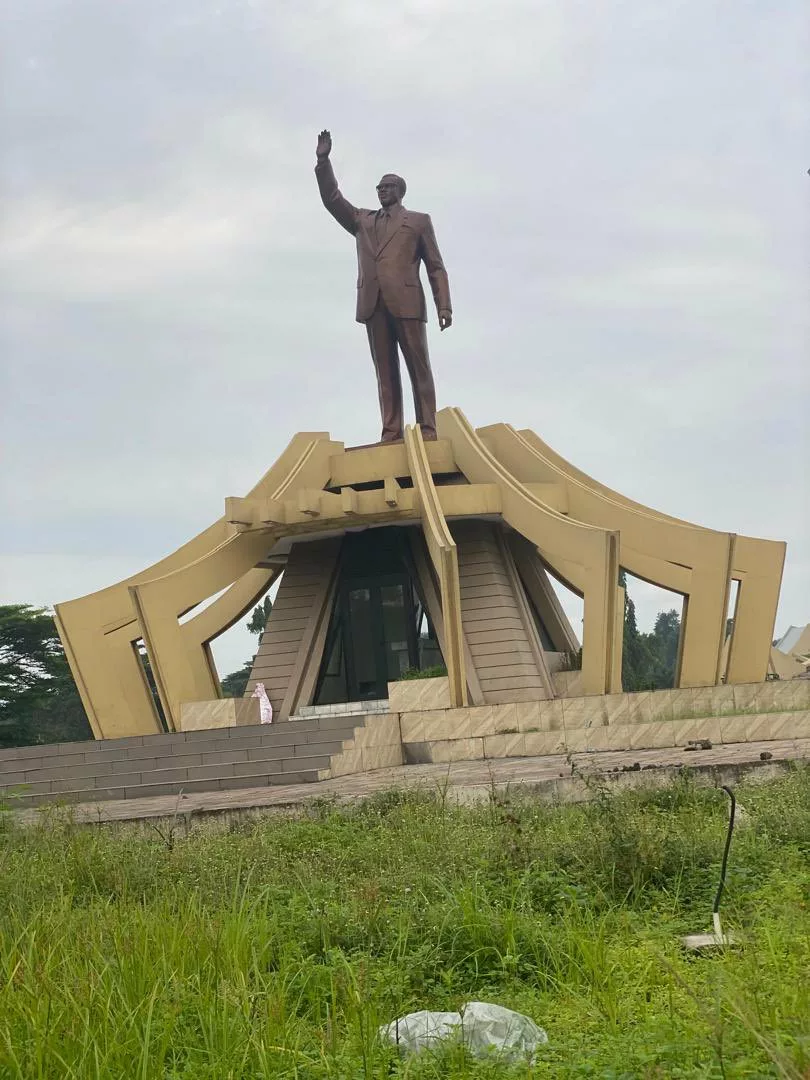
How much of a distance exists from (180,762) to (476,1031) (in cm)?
1058

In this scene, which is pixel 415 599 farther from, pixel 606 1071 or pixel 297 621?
pixel 606 1071

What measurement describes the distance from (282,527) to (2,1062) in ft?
48.1

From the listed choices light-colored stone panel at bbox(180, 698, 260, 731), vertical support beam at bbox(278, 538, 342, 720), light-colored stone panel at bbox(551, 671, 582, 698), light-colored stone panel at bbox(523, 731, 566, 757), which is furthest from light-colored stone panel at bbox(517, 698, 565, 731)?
vertical support beam at bbox(278, 538, 342, 720)

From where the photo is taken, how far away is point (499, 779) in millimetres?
10117

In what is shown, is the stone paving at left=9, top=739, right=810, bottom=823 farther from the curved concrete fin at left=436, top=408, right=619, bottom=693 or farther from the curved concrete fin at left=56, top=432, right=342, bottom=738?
the curved concrete fin at left=56, top=432, right=342, bottom=738

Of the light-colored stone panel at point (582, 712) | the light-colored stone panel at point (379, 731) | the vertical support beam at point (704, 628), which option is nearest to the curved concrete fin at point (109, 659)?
the light-colored stone panel at point (379, 731)

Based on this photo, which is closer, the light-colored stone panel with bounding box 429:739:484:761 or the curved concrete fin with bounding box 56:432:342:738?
the light-colored stone panel with bounding box 429:739:484:761

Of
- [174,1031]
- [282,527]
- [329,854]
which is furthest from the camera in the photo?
[282,527]

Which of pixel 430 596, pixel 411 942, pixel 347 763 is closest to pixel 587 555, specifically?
pixel 430 596

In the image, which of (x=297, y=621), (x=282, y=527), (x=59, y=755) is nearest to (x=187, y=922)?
Answer: (x=59, y=755)

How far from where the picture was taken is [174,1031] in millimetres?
3934

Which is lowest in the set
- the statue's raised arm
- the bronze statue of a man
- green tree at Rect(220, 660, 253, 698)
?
green tree at Rect(220, 660, 253, 698)

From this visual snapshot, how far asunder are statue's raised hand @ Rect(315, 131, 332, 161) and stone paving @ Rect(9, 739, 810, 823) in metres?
10.6

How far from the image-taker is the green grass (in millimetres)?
3611
